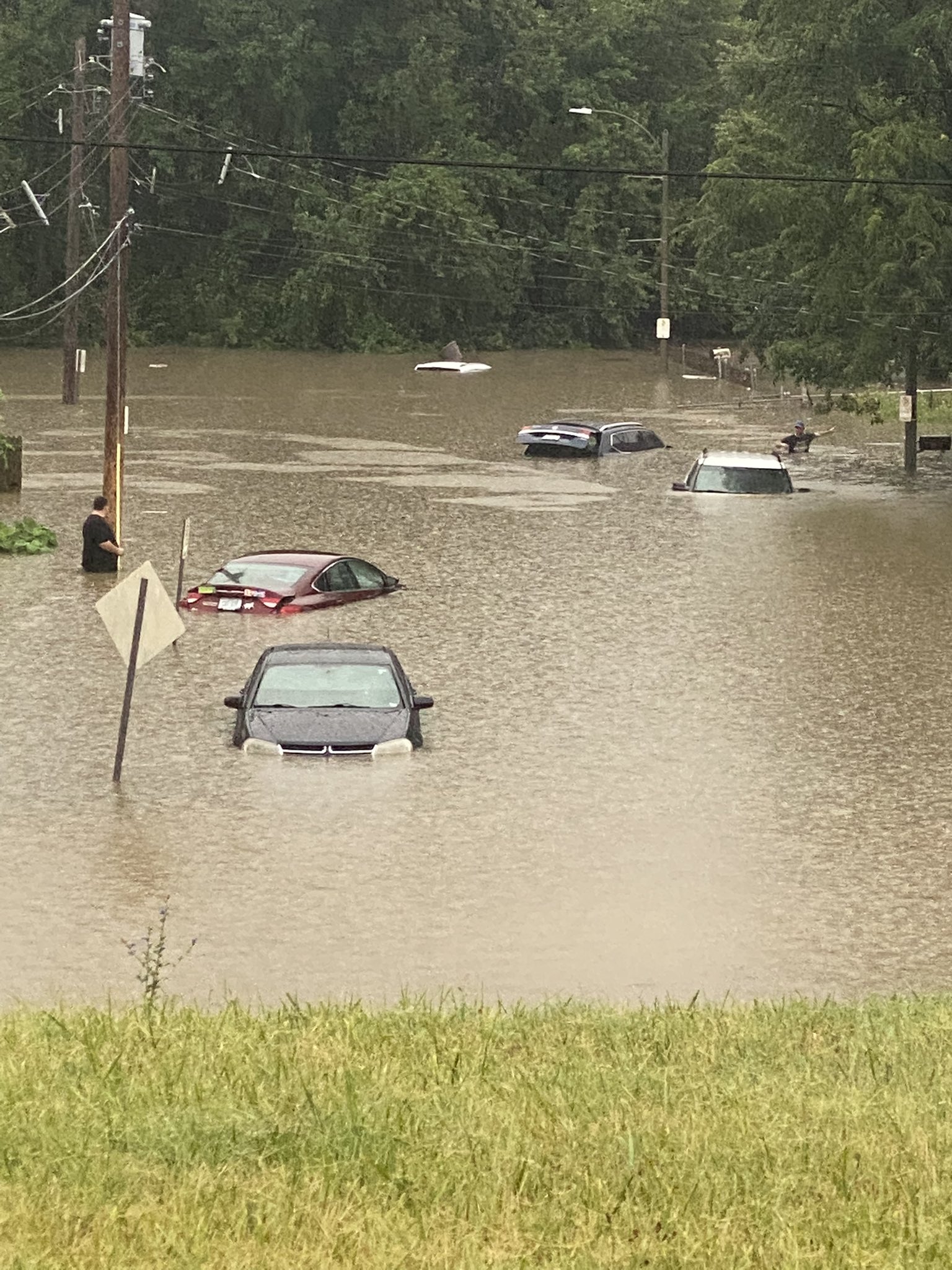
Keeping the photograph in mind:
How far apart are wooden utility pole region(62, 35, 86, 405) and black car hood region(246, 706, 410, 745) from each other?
39168 millimetres

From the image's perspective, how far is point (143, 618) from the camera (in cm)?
2033

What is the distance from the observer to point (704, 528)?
42219 millimetres

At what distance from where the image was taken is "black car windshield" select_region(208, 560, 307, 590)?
3011cm

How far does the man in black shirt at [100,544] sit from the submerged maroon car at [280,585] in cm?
182

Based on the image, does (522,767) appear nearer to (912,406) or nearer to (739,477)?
(739,477)

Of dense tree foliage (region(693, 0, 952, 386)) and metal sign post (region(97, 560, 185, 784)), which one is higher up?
dense tree foliage (region(693, 0, 952, 386))

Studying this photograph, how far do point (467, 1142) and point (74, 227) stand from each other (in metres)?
58.8

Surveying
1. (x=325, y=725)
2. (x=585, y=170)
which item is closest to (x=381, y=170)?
(x=585, y=170)

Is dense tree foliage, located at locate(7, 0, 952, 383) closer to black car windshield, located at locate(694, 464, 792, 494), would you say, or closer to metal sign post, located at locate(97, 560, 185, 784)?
black car windshield, located at locate(694, 464, 792, 494)

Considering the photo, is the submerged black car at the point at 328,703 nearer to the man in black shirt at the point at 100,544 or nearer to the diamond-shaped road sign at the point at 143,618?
the diamond-shaped road sign at the point at 143,618

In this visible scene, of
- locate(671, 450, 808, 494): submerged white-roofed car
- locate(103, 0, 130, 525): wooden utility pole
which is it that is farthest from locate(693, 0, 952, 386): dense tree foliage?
locate(103, 0, 130, 525): wooden utility pole

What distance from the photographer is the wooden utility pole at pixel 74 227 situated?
5988cm

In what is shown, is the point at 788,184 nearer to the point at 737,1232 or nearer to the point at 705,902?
the point at 705,902

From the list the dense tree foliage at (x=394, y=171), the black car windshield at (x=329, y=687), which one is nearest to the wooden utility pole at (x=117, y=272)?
the black car windshield at (x=329, y=687)
